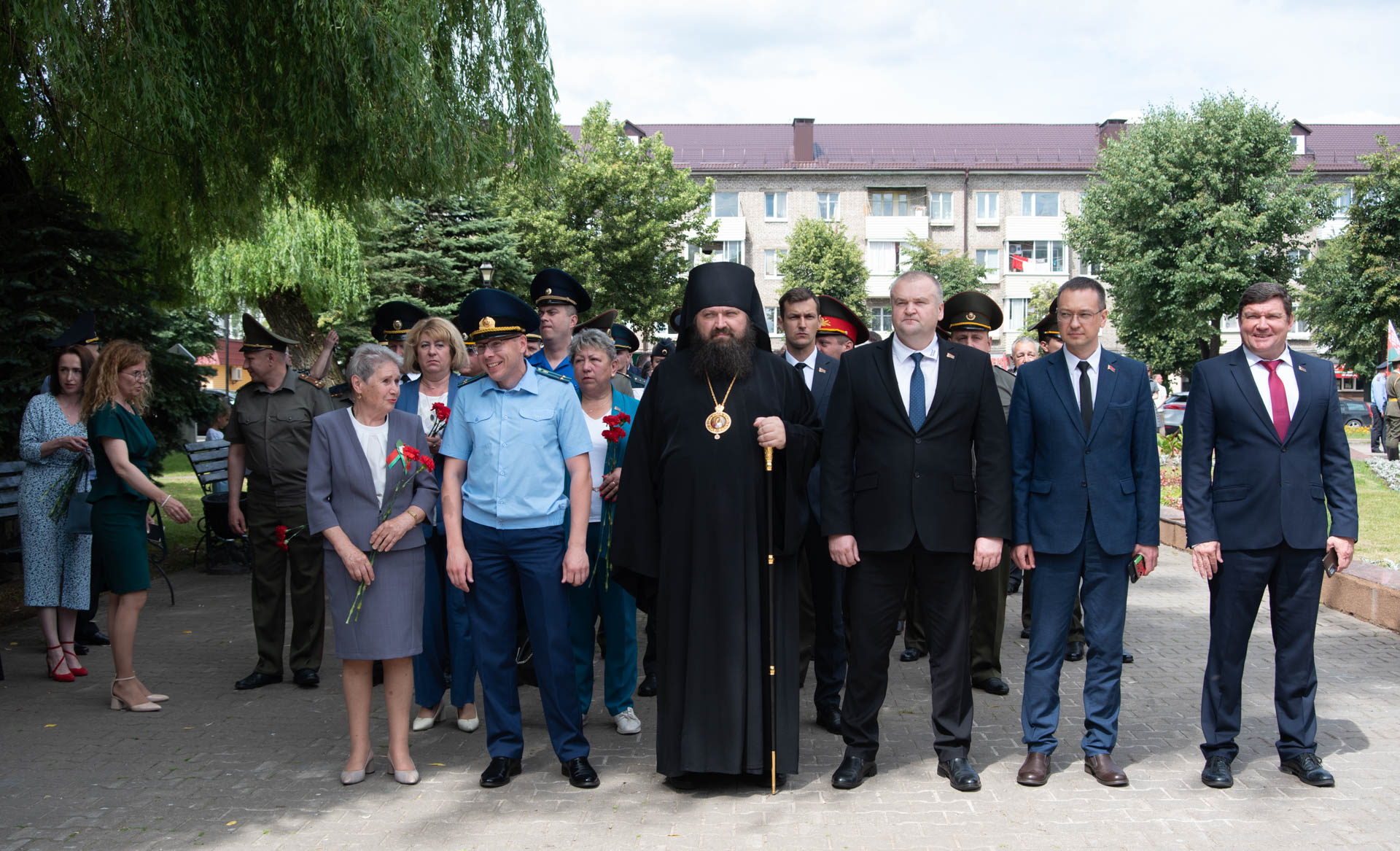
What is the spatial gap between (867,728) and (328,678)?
12.2 feet

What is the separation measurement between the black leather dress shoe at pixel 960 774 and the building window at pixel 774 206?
55.6 metres

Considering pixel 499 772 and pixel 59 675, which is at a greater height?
pixel 499 772

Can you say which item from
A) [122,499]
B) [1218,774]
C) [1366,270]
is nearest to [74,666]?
[122,499]

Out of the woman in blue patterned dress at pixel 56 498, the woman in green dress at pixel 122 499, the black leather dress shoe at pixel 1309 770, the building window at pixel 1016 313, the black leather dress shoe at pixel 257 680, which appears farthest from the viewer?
the building window at pixel 1016 313

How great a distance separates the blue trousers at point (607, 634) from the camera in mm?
5883

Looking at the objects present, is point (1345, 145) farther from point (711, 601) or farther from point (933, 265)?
point (711, 601)

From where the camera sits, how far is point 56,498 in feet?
23.3

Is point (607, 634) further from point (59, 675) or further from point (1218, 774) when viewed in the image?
point (59, 675)

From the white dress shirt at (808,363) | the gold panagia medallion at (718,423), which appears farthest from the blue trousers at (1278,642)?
the white dress shirt at (808,363)

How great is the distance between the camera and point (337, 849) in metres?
4.26

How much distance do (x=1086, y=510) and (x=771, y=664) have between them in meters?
1.60

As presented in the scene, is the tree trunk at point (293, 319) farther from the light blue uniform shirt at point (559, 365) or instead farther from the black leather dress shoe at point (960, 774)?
the black leather dress shoe at point (960, 774)

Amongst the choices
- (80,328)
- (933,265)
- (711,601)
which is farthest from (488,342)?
(933,265)

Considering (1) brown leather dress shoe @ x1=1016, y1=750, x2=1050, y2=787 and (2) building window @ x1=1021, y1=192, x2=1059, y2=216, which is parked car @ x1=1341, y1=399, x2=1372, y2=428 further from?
(1) brown leather dress shoe @ x1=1016, y1=750, x2=1050, y2=787
